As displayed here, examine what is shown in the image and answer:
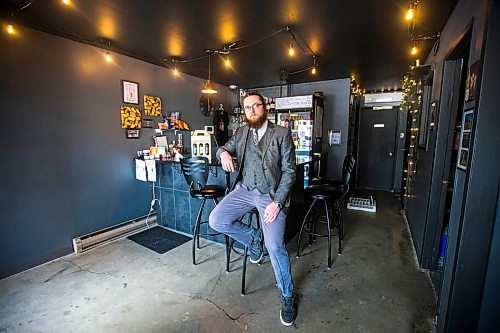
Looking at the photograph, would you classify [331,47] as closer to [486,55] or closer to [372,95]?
[486,55]

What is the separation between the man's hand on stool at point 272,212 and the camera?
66.5 inches

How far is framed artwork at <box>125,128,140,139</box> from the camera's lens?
10.8 ft

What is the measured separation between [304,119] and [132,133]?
286cm

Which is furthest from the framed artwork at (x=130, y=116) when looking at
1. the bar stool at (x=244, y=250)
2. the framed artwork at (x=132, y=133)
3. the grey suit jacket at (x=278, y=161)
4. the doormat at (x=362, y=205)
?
the doormat at (x=362, y=205)

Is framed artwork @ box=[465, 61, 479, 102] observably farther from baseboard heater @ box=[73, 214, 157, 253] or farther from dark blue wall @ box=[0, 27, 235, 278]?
baseboard heater @ box=[73, 214, 157, 253]

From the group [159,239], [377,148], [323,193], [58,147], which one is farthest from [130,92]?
A: [377,148]

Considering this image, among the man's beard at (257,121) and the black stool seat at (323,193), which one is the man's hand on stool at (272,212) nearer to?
the man's beard at (257,121)

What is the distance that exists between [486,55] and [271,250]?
1.60m

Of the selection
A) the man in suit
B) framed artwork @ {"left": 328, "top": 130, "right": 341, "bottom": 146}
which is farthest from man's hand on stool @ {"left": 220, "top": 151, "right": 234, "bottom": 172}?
framed artwork @ {"left": 328, "top": 130, "right": 341, "bottom": 146}

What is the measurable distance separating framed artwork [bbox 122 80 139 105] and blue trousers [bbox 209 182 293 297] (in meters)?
2.25

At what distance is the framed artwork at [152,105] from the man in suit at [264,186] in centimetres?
208

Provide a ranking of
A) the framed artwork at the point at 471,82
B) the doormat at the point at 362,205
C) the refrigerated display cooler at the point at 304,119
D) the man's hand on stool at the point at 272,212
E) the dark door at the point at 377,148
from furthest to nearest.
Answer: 1. the dark door at the point at 377,148
2. the refrigerated display cooler at the point at 304,119
3. the doormat at the point at 362,205
4. the man's hand on stool at the point at 272,212
5. the framed artwork at the point at 471,82

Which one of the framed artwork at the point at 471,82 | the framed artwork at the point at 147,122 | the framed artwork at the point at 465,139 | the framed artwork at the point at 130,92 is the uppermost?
the framed artwork at the point at 130,92

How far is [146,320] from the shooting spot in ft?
5.70
